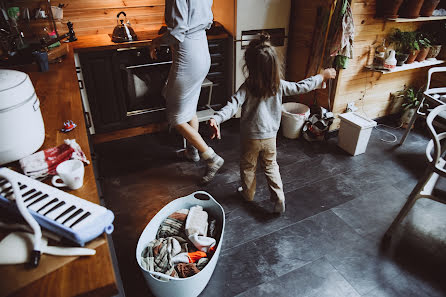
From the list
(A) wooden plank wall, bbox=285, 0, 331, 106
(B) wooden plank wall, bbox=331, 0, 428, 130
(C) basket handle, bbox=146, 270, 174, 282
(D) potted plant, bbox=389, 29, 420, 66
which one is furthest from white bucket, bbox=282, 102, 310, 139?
(C) basket handle, bbox=146, 270, 174, 282

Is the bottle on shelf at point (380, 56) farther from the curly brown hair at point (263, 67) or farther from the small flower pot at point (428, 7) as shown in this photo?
the curly brown hair at point (263, 67)

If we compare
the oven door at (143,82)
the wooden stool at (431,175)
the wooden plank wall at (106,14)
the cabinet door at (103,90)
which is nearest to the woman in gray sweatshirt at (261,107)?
the wooden stool at (431,175)

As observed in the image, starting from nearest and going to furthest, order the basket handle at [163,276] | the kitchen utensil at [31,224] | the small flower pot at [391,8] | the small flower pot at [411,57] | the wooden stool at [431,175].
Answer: the kitchen utensil at [31,224] → the basket handle at [163,276] → the wooden stool at [431,175] → the small flower pot at [391,8] → the small flower pot at [411,57]

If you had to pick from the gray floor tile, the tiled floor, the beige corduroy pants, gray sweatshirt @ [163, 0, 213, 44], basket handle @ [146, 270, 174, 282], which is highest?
gray sweatshirt @ [163, 0, 213, 44]

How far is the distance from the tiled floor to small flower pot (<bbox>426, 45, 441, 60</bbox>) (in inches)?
34.3

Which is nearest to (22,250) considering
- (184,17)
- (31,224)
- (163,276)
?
(31,224)

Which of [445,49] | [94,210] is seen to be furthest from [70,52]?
[445,49]

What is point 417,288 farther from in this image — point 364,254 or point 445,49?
point 445,49

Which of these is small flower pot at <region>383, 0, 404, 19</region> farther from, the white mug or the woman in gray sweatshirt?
the white mug

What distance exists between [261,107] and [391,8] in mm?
1648

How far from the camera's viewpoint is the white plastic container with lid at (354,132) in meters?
2.57

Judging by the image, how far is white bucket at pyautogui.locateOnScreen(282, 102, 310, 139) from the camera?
9.16 ft

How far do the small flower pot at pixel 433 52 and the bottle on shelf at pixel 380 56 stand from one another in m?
0.56

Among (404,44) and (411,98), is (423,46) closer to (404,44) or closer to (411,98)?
(404,44)
